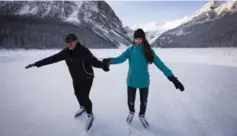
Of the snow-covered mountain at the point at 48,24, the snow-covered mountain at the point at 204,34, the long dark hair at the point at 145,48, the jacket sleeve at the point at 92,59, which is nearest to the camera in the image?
the long dark hair at the point at 145,48

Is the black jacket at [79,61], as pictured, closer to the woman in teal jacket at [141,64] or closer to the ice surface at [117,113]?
the woman in teal jacket at [141,64]

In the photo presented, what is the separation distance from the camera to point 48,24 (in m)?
135

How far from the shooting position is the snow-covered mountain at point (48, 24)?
95.4m

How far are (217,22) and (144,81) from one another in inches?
7441

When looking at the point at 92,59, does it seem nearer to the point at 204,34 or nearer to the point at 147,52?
the point at 147,52

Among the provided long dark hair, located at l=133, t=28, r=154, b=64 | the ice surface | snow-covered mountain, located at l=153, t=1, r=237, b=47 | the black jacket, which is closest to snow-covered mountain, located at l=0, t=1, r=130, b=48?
snow-covered mountain, located at l=153, t=1, r=237, b=47

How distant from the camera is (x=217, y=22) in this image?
579ft

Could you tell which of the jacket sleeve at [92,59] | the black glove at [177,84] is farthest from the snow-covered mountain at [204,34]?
the jacket sleeve at [92,59]

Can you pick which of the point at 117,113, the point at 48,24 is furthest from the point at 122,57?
the point at 48,24

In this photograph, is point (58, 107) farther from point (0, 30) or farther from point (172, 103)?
point (0, 30)

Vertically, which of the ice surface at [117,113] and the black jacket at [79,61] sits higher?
the black jacket at [79,61]

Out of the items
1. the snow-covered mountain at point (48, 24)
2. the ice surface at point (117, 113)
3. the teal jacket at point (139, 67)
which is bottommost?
the ice surface at point (117, 113)

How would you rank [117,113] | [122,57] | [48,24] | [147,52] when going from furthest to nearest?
[48,24]
[117,113]
[122,57]
[147,52]

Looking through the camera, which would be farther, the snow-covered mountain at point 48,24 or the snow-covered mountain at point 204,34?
the snow-covered mountain at point 204,34
